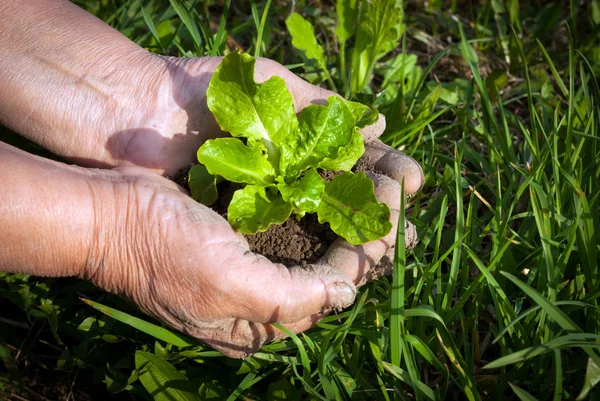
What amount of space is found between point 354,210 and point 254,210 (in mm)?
263

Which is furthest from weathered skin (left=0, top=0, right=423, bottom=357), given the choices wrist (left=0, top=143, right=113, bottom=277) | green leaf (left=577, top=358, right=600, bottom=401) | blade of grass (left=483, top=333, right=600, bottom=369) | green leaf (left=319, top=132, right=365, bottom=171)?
green leaf (left=577, top=358, right=600, bottom=401)

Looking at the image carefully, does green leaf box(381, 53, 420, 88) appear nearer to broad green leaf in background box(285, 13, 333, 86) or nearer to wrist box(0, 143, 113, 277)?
Result: broad green leaf in background box(285, 13, 333, 86)

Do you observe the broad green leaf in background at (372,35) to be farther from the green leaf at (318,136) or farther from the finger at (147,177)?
the finger at (147,177)

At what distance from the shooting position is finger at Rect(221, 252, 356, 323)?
1313mm

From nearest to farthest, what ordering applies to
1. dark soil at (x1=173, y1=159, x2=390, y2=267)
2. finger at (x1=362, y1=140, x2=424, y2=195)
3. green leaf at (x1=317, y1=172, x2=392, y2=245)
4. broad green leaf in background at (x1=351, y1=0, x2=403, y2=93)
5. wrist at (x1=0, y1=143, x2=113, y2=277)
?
wrist at (x1=0, y1=143, x2=113, y2=277), green leaf at (x1=317, y1=172, x2=392, y2=245), dark soil at (x1=173, y1=159, x2=390, y2=267), finger at (x1=362, y1=140, x2=424, y2=195), broad green leaf in background at (x1=351, y1=0, x2=403, y2=93)

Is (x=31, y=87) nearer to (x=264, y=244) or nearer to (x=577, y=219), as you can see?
(x=264, y=244)

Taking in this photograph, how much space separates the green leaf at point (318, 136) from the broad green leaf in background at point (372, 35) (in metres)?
0.59

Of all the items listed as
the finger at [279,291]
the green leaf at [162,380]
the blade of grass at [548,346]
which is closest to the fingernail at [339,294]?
the finger at [279,291]

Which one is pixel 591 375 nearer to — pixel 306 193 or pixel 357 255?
pixel 357 255

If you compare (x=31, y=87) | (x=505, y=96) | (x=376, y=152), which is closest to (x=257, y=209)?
(x=376, y=152)

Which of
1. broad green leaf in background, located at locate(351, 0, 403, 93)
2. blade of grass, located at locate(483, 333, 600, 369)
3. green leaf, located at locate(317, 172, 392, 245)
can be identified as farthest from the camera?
broad green leaf in background, located at locate(351, 0, 403, 93)

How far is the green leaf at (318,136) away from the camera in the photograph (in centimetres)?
160

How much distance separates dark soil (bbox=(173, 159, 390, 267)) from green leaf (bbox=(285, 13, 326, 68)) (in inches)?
31.4

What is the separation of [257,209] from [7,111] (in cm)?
86
